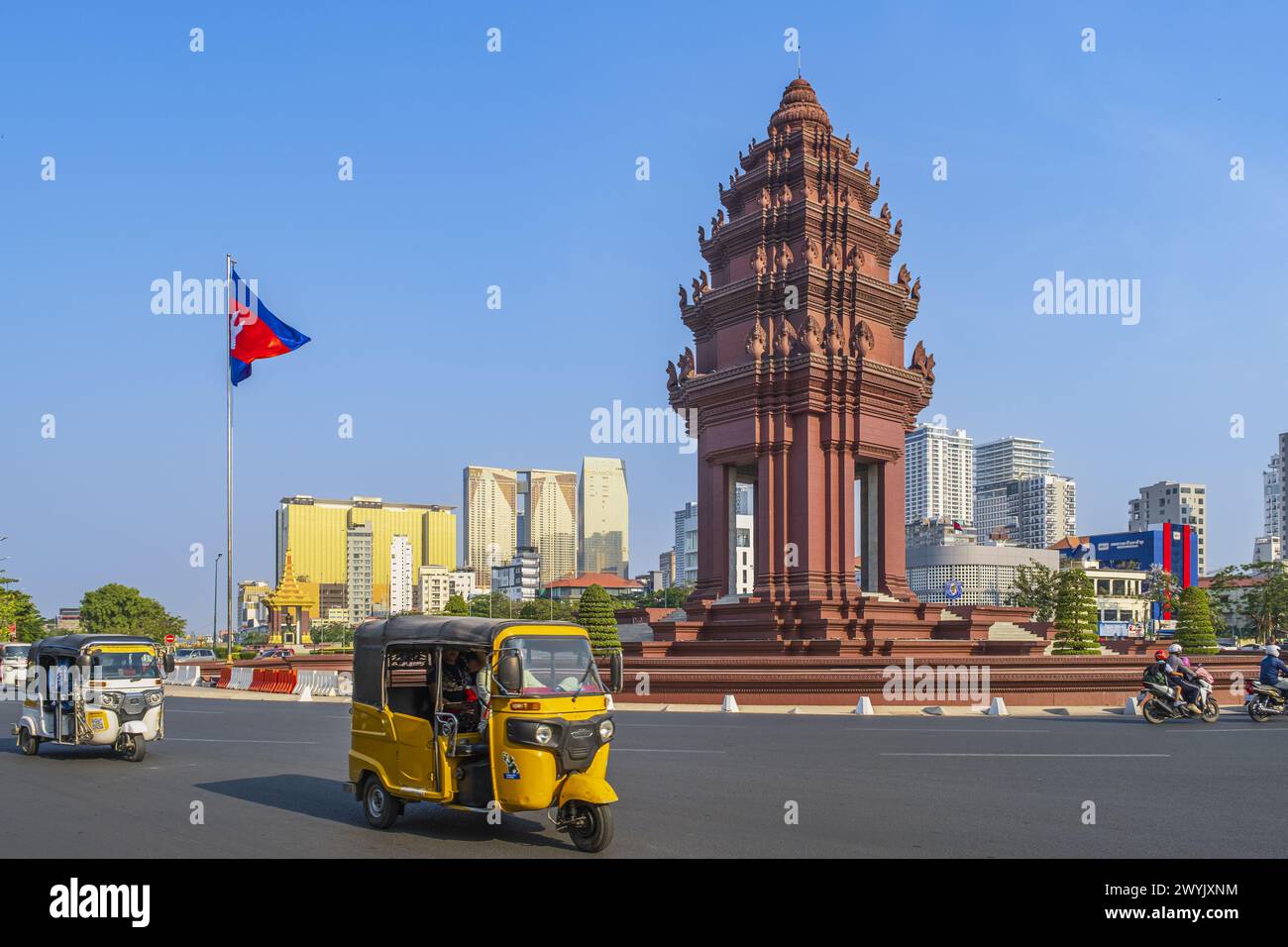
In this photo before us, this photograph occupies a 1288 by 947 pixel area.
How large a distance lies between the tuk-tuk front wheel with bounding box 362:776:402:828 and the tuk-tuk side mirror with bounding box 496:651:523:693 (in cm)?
231

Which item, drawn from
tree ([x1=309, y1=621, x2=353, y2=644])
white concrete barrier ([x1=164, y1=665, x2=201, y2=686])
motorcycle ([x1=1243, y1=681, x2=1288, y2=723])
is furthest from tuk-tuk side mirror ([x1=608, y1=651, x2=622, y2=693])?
tree ([x1=309, y1=621, x2=353, y2=644])

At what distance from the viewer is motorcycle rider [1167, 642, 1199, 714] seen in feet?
85.1

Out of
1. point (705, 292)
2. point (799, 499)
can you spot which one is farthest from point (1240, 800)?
point (705, 292)

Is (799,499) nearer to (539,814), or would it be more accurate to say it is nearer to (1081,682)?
(1081,682)

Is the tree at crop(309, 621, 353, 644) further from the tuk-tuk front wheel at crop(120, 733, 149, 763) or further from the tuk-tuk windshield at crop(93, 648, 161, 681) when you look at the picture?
the tuk-tuk front wheel at crop(120, 733, 149, 763)

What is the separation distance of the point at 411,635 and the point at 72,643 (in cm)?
1081

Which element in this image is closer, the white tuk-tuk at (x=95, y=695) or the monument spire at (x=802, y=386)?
the white tuk-tuk at (x=95, y=695)

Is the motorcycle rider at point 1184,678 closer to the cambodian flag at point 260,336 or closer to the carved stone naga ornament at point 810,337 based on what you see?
the carved stone naga ornament at point 810,337

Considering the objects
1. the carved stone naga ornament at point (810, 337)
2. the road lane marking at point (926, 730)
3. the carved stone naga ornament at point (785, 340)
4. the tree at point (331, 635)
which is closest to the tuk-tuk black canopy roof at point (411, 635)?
the road lane marking at point (926, 730)

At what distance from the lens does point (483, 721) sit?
12.0 meters

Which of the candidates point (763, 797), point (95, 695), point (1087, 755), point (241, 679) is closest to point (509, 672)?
point (763, 797)

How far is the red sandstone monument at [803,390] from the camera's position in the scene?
1474 inches

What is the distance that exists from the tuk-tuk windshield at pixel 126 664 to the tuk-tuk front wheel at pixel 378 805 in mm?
9224

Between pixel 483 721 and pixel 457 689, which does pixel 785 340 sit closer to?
pixel 457 689
